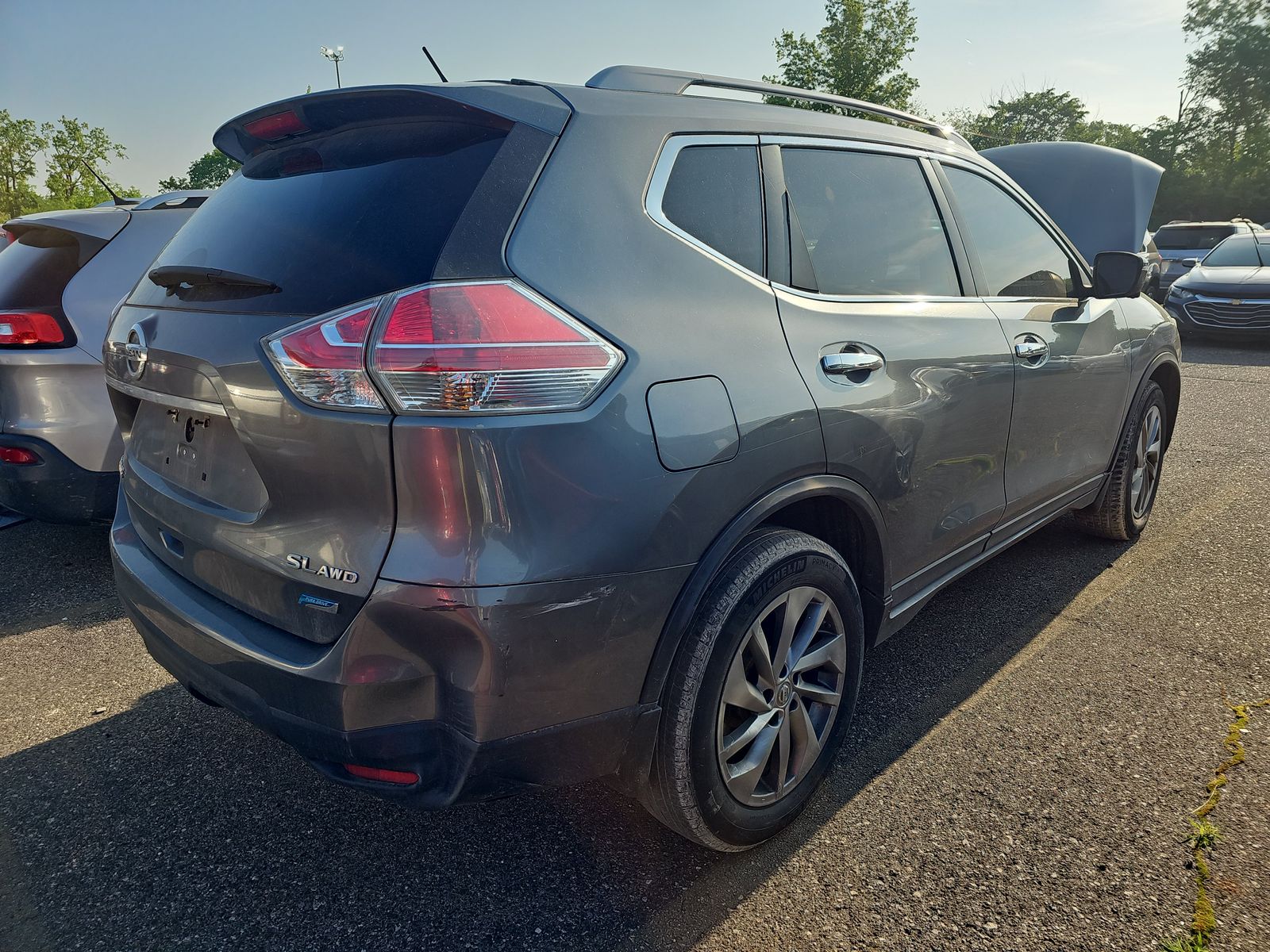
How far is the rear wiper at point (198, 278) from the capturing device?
1909 mm

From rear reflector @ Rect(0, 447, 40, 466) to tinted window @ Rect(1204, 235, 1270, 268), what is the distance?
1434 centimetres

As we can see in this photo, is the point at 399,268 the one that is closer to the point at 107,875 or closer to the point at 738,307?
the point at 738,307

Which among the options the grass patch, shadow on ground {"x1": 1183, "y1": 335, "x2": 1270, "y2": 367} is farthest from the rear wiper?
shadow on ground {"x1": 1183, "y1": 335, "x2": 1270, "y2": 367}

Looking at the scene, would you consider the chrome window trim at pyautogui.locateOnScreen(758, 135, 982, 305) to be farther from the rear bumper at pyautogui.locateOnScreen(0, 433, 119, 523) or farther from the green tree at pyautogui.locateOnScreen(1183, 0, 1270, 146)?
the green tree at pyautogui.locateOnScreen(1183, 0, 1270, 146)

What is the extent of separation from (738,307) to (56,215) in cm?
349

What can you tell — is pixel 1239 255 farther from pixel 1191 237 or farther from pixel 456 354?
pixel 456 354

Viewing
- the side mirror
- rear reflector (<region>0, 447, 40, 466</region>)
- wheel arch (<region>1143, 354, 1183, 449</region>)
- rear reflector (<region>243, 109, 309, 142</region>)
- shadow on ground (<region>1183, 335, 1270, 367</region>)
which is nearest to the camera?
rear reflector (<region>243, 109, 309, 142</region>)

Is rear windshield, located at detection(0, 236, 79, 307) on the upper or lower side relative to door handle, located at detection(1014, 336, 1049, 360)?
upper

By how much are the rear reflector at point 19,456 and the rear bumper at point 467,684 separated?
2.43m

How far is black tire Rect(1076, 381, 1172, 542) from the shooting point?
4066mm

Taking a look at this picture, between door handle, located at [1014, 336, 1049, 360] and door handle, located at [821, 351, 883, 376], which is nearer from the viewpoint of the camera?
door handle, located at [821, 351, 883, 376]

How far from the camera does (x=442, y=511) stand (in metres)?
1.62

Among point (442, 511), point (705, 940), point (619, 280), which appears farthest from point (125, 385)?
point (705, 940)

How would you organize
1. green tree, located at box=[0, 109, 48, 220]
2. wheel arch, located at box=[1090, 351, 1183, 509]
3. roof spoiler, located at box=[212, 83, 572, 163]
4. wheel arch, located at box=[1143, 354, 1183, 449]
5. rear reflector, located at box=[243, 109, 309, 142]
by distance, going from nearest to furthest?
roof spoiler, located at box=[212, 83, 572, 163]
rear reflector, located at box=[243, 109, 309, 142]
wheel arch, located at box=[1090, 351, 1183, 509]
wheel arch, located at box=[1143, 354, 1183, 449]
green tree, located at box=[0, 109, 48, 220]
